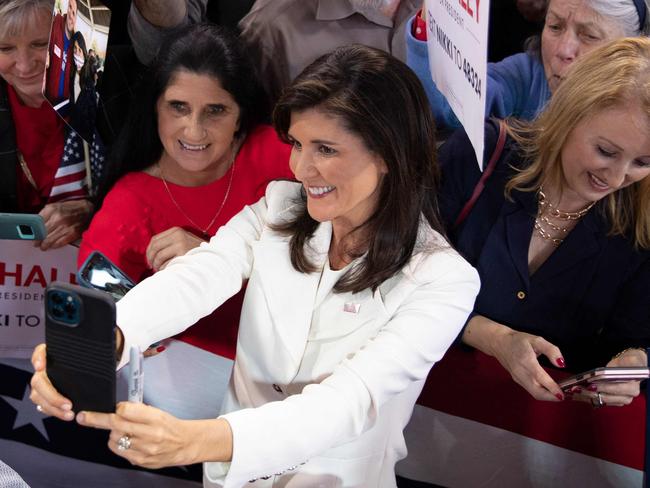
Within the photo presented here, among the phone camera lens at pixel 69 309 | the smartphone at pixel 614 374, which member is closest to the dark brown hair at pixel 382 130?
the smartphone at pixel 614 374

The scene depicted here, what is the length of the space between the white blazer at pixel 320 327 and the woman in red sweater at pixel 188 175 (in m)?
0.44

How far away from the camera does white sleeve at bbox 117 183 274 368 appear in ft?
6.42

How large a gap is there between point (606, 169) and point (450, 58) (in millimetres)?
436

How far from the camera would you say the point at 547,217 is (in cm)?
243

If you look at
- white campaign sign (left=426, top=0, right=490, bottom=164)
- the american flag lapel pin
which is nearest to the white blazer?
the american flag lapel pin

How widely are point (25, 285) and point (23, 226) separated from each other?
271 mm

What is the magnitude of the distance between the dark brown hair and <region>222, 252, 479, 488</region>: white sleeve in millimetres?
97

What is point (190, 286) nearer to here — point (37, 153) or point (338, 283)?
point (338, 283)

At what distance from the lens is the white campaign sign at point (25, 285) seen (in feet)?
9.74

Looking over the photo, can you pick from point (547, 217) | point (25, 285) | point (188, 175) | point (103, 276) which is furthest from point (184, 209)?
point (547, 217)

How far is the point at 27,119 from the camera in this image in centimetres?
296

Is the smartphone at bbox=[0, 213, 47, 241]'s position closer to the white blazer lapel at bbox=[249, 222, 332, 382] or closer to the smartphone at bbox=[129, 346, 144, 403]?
the white blazer lapel at bbox=[249, 222, 332, 382]

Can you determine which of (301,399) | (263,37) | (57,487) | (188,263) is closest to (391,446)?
(301,399)

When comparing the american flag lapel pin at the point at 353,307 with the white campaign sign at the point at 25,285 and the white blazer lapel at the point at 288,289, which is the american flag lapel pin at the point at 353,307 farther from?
the white campaign sign at the point at 25,285
